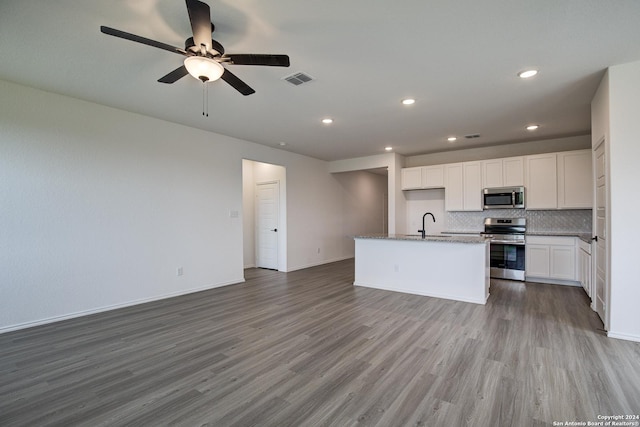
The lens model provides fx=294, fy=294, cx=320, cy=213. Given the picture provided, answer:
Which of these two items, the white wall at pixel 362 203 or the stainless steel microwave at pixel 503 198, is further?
the white wall at pixel 362 203

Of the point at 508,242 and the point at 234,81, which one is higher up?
the point at 234,81

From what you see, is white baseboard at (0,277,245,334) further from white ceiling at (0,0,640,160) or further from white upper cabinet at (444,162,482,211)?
white upper cabinet at (444,162,482,211)

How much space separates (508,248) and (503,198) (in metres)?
0.96

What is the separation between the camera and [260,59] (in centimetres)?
219

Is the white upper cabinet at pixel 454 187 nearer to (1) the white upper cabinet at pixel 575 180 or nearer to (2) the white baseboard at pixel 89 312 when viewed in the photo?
(1) the white upper cabinet at pixel 575 180

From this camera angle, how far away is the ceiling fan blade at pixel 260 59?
84.4 inches

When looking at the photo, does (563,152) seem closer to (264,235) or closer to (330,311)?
(330,311)

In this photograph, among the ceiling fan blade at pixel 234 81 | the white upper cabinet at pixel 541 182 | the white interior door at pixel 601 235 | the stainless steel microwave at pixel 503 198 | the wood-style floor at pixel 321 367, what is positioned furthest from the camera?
the stainless steel microwave at pixel 503 198

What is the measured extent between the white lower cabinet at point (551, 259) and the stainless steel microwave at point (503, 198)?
68 centimetres

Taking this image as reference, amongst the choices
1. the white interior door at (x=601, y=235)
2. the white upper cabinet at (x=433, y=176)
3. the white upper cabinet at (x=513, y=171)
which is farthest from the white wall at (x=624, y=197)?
the white upper cabinet at (x=433, y=176)

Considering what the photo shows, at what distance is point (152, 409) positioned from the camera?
1.95 metres

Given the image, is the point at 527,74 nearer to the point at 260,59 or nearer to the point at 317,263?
the point at 260,59


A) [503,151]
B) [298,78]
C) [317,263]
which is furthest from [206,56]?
[503,151]

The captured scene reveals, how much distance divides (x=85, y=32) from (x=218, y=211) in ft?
10.7
